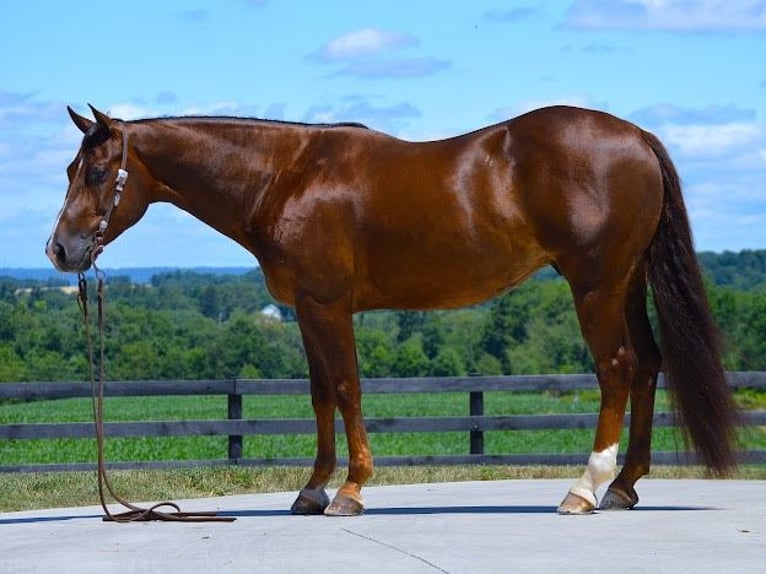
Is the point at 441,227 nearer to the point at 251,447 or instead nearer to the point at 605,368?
the point at 605,368

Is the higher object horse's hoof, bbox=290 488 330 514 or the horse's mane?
the horse's mane

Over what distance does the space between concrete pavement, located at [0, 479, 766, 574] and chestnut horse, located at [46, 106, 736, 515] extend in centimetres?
40

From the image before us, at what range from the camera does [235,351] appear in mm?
28172

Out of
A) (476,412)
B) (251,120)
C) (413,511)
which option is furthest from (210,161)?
(476,412)

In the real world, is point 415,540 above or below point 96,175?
below

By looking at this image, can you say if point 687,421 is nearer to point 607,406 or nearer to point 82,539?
point 607,406

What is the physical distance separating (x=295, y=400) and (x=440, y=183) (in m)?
23.4

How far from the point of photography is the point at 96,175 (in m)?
7.95

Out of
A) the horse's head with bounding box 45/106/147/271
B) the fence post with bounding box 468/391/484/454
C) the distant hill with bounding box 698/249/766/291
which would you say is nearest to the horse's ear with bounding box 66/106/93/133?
the horse's head with bounding box 45/106/147/271

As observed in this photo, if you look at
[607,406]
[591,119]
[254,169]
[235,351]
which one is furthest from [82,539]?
[235,351]

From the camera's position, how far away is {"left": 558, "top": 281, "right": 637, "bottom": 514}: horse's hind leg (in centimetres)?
781

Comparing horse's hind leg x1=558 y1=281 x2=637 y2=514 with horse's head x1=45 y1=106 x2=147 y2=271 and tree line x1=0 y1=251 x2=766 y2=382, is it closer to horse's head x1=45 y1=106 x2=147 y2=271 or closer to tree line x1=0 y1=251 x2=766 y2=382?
horse's head x1=45 y1=106 x2=147 y2=271

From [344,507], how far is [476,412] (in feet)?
21.9

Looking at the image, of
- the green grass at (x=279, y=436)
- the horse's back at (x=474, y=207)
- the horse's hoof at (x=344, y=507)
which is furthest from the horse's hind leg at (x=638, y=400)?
the green grass at (x=279, y=436)
